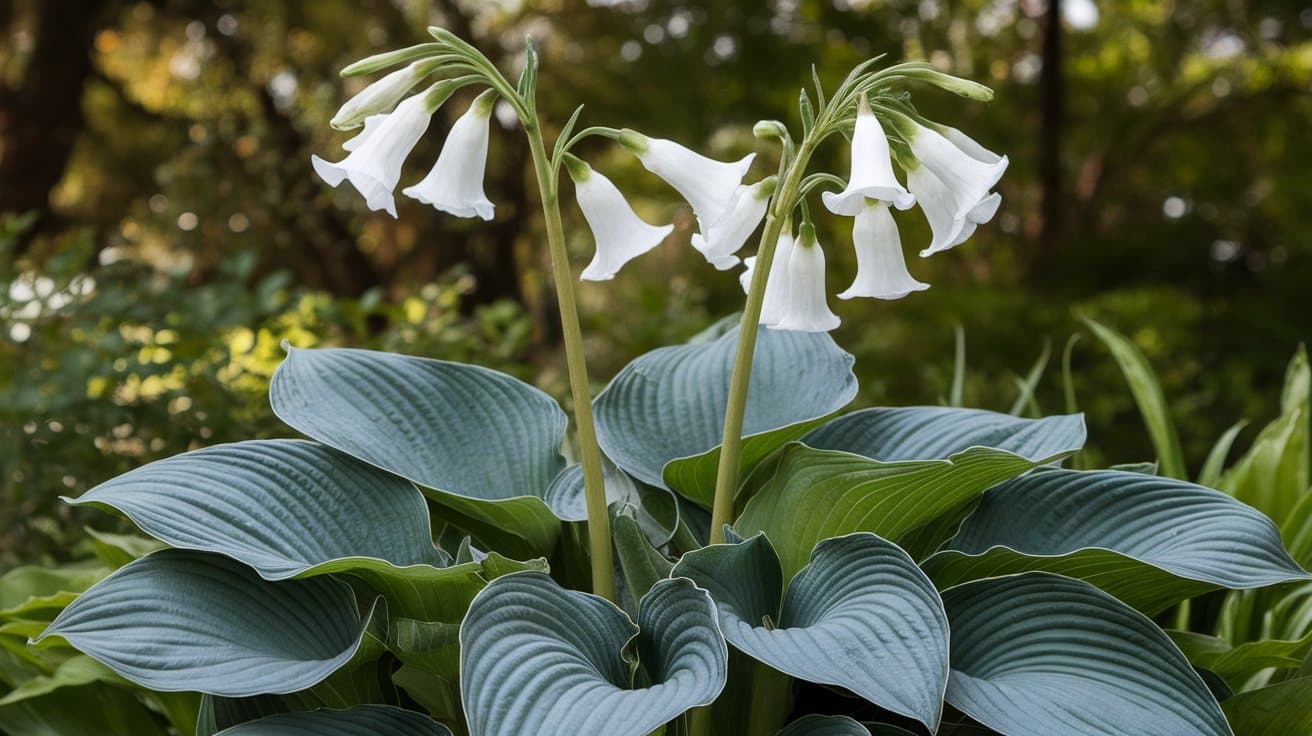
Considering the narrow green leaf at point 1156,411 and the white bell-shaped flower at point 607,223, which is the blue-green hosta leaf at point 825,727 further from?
the narrow green leaf at point 1156,411

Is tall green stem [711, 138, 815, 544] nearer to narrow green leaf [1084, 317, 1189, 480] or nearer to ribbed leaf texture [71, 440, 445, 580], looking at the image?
ribbed leaf texture [71, 440, 445, 580]

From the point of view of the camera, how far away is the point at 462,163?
0.89m

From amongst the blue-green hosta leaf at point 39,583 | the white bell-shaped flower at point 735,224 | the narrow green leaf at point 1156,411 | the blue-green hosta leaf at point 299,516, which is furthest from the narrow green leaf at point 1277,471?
the blue-green hosta leaf at point 39,583

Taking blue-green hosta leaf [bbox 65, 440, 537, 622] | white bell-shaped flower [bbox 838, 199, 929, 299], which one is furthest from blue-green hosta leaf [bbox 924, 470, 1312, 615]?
blue-green hosta leaf [bbox 65, 440, 537, 622]

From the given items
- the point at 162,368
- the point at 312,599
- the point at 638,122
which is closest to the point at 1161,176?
the point at 638,122

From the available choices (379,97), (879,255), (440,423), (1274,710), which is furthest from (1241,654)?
(379,97)

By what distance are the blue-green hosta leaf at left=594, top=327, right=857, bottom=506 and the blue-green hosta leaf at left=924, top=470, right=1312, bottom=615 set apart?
0.68 ft

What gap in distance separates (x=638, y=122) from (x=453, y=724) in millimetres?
2860

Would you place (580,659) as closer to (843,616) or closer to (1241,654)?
(843,616)

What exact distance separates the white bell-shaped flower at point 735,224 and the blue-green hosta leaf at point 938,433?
365 mm

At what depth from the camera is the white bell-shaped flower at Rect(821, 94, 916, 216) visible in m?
0.80

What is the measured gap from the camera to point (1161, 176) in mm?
5004

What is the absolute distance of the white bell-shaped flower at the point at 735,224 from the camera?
0.93m

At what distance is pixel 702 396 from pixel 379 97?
56 cm
